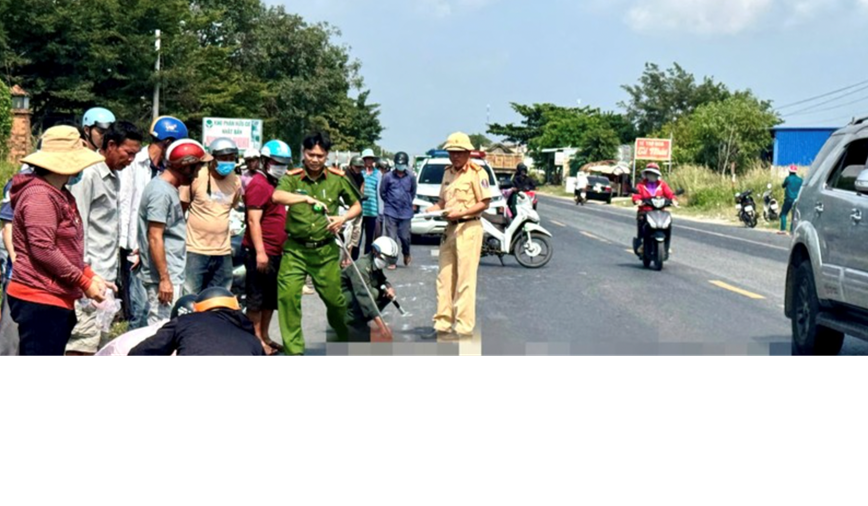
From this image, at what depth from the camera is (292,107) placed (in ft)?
215

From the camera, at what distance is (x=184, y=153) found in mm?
7398

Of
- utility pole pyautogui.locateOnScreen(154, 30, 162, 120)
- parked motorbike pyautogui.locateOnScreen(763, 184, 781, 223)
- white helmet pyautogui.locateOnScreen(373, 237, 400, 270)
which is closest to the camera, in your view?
white helmet pyautogui.locateOnScreen(373, 237, 400, 270)

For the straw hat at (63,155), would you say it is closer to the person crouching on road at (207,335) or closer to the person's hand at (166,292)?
the person crouching on road at (207,335)

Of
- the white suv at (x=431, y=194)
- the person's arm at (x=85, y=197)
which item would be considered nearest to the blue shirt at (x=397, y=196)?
the white suv at (x=431, y=194)

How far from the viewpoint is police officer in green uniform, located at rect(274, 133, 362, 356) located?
827 cm

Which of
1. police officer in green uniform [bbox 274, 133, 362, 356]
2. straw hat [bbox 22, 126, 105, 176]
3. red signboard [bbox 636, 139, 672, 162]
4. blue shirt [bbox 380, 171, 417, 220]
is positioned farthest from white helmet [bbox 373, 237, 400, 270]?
red signboard [bbox 636, 139, 672, 162]

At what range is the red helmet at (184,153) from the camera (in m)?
7.39

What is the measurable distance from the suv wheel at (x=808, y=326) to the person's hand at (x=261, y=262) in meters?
4.16

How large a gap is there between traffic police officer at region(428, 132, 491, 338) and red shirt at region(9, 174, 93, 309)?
15.4 feet

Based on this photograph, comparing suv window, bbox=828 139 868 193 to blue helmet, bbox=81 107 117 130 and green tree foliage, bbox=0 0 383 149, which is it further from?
green tree foliage, bbox=0 0 383 149

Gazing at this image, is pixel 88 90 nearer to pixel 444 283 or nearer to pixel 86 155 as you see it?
pixel 444 283

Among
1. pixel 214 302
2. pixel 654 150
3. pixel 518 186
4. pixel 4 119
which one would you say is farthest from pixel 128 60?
pixel 654 150
